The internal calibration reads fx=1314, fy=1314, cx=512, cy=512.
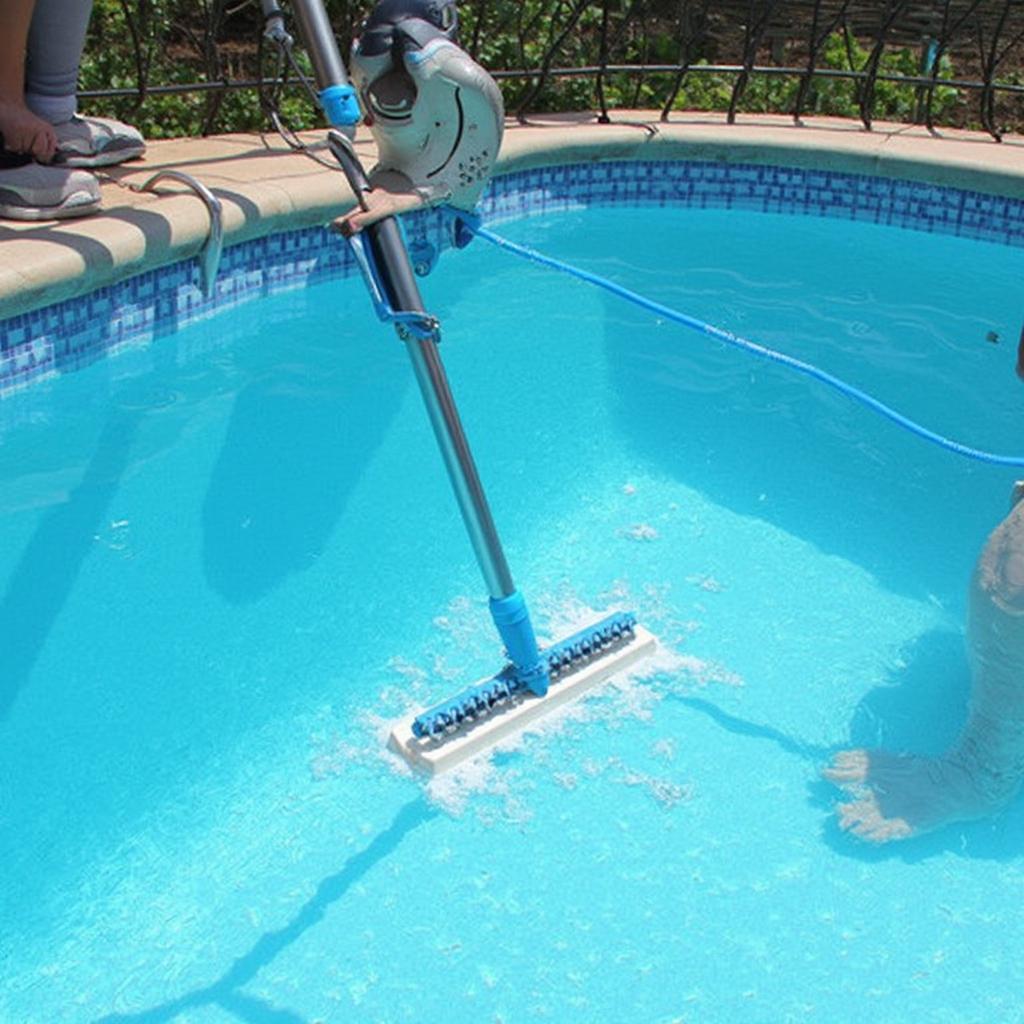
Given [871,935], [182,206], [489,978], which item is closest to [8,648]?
[489,978]

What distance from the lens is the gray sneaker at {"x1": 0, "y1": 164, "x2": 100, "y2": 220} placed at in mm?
4047

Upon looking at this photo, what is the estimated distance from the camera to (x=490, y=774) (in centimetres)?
284

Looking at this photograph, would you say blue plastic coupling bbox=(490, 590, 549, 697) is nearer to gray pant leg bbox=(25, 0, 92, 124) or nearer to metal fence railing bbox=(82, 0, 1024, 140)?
gray pant leg bbox=(25, 0, 92, 124)

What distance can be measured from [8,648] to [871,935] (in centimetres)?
204

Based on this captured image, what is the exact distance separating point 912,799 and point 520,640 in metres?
0.88

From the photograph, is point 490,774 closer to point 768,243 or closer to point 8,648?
point 8,648

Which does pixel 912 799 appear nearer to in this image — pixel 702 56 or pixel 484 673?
pixel 484 673

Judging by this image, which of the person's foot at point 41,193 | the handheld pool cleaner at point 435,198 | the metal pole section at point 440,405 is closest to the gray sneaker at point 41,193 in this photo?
the person's foot at point 41,193

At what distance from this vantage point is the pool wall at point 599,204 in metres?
4.44

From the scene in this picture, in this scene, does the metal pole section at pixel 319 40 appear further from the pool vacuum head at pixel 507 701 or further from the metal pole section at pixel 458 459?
the pool vacuum head at pixel 507 701

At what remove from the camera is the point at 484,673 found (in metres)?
3.17

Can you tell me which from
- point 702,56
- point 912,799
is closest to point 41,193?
point 912,799

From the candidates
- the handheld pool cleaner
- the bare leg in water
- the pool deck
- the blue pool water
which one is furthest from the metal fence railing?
the bare leg in water

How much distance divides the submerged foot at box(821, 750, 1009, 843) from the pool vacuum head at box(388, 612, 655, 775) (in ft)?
2.01
